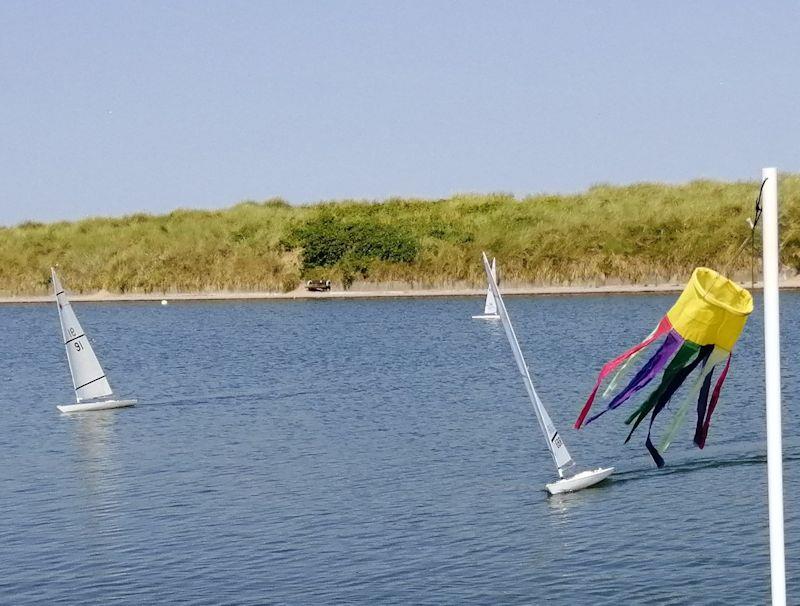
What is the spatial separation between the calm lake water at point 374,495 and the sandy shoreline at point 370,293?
36.6 metres

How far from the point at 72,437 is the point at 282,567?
658 inches

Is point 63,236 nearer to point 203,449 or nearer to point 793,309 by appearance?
point 793,309

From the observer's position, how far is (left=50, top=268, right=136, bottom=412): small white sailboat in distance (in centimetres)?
4088

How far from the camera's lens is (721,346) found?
9.69 m

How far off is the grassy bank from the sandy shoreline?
131cm

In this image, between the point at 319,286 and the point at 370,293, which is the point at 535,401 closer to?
the point at 370,293

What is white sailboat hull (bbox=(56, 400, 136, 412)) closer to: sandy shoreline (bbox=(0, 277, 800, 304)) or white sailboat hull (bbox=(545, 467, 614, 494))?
white sailboat hull (bbox=(545, 467, 614, 494))

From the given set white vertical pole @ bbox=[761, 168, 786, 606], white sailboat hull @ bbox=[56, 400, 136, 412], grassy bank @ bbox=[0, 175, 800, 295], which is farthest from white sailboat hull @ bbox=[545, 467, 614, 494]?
grassy bank @ bbox=[0, 175, 800, 295]

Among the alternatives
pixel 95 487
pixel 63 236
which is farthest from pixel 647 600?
pixel 63 236

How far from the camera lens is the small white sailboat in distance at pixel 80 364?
40.9 meters

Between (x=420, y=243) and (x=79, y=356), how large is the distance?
6476 centimetres

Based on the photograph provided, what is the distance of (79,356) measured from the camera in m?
41.0

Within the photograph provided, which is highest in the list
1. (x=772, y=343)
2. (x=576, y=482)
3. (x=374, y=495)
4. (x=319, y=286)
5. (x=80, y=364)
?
(x=319, y=286)

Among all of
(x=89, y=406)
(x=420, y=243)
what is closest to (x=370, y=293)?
(x=420, y=243)
